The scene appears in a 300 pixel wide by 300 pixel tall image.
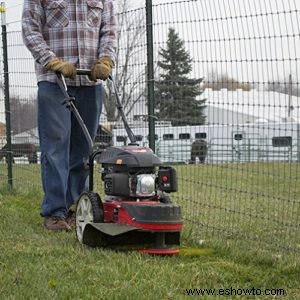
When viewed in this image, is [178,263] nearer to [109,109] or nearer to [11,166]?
[109,109]

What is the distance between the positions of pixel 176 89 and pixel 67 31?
1.25 metres

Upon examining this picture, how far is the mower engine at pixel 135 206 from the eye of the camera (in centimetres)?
457

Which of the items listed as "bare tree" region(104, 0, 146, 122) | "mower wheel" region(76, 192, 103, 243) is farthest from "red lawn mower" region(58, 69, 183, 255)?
"bare tree" region(104, 0, 146, 122)

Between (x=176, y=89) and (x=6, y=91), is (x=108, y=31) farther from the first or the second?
(x=6, y=91)

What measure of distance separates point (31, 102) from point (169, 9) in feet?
11.6

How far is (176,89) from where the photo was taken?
252 inches

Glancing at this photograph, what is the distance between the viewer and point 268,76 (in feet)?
17.0

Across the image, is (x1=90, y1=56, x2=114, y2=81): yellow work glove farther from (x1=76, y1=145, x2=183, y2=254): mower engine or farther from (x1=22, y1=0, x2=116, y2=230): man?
(x1=76, y1=145, x2=183, y2=254): mower engine

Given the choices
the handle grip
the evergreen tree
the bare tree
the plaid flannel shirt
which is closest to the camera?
the handle grip

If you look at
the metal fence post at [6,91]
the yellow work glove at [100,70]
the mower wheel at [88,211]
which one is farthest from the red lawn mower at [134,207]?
the metal fence post at [6,91]

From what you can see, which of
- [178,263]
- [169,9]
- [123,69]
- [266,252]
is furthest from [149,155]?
[123,69]

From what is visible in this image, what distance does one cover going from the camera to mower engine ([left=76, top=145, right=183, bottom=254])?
4574mm

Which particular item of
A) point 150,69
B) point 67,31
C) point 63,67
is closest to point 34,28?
point 67,31

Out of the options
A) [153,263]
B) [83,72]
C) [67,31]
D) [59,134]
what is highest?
[67,31]
